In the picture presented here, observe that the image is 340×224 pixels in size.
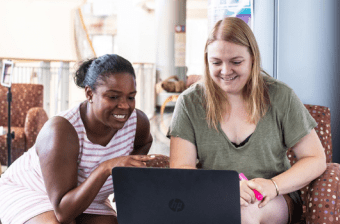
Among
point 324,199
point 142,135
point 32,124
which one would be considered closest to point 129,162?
point 142,135

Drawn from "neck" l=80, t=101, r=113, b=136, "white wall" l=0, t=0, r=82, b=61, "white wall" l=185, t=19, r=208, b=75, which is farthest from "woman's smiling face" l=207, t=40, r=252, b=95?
"white wall" l=185, t=19, r=208, b=75

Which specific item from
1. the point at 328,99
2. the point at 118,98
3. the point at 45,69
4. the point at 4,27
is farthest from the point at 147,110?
the point at 118,98

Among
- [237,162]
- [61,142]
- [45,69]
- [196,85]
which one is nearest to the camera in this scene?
[61,142]

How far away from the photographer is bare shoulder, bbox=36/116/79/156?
151 centimetres

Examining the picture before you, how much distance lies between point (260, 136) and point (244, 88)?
223mm

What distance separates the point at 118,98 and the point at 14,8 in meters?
10.2

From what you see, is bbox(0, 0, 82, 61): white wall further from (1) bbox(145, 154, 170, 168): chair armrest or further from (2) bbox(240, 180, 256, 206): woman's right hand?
(2) bbox(240, 180, 256, 206): woman's right hand

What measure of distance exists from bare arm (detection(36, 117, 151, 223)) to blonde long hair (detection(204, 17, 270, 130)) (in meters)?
0.42

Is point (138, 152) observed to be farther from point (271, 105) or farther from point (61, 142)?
point (271, 105)

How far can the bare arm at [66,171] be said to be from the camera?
145cm

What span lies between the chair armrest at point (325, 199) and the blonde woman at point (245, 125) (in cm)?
4

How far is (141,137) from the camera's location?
6.02ft

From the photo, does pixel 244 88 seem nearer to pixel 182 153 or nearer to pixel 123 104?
pixel 182 153

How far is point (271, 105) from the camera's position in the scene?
166cm
